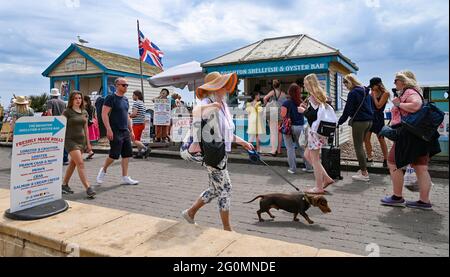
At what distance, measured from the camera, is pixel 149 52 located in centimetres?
1449

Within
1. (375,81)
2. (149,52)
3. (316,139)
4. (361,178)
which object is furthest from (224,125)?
(149,52)

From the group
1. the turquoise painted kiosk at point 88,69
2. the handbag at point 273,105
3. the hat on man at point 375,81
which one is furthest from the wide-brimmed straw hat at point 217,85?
the turquoise painted kiosk at point 88,69

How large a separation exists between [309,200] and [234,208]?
Answer: 3.76ft

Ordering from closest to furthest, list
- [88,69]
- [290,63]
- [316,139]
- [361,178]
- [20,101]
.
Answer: [316,139]
[361,178]
[20,101]
[290,63]
[88,69]

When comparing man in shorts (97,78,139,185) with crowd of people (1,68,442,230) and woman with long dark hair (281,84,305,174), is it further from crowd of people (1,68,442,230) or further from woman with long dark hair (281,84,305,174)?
woman with long dark hair (281,84,305,174)

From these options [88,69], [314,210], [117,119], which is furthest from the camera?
[88,69]

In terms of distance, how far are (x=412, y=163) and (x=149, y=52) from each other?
12.4 meters

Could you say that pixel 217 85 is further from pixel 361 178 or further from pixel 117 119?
pixel 361 178

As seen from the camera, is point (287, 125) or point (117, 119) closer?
point (117, 119)

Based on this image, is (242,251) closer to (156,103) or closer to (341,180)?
(341,180)

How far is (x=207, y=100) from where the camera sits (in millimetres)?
3393

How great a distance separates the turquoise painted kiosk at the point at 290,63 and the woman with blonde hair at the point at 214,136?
6.14 metres

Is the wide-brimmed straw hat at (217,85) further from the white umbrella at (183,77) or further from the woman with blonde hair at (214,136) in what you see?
the white umbrella at (183,77)

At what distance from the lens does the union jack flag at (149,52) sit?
1403cm
